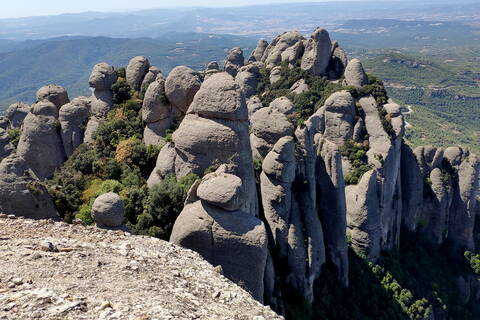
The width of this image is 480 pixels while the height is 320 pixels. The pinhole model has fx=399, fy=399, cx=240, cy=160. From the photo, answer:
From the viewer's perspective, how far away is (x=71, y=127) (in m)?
34.3

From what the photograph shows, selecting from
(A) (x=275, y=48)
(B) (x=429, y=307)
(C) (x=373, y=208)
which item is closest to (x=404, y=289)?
(B) (x=429, y=307)

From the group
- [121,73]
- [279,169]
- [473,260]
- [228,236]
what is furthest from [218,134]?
[473,260]

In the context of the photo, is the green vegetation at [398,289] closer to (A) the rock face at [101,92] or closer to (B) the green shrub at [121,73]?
(A) the rock face at [101,92]

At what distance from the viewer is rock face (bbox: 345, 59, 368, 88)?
52.4 m

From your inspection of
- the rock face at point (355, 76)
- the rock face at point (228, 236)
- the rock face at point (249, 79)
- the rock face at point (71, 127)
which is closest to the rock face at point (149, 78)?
the rock face at point (71, 127)

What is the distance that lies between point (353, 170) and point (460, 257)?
20.8 metres

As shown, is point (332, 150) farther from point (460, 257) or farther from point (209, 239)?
point (460, 257)

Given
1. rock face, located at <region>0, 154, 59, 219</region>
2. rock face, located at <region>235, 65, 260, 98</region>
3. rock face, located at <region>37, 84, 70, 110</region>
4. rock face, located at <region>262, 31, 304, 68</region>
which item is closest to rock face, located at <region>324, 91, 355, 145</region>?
rock face, located at <region>262, 31, 304, 68</region>

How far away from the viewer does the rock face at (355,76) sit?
172ft

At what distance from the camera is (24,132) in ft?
111

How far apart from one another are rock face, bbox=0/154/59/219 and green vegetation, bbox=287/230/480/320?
56.1 ft

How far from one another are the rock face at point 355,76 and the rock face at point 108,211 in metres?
39.5

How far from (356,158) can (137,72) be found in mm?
24252

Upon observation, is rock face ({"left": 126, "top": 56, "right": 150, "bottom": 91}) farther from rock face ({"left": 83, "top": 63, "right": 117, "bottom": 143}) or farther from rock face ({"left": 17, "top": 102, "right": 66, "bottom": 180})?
rock face ({"left": 17, "top": 102, "right": 66, "bottom": 180})
